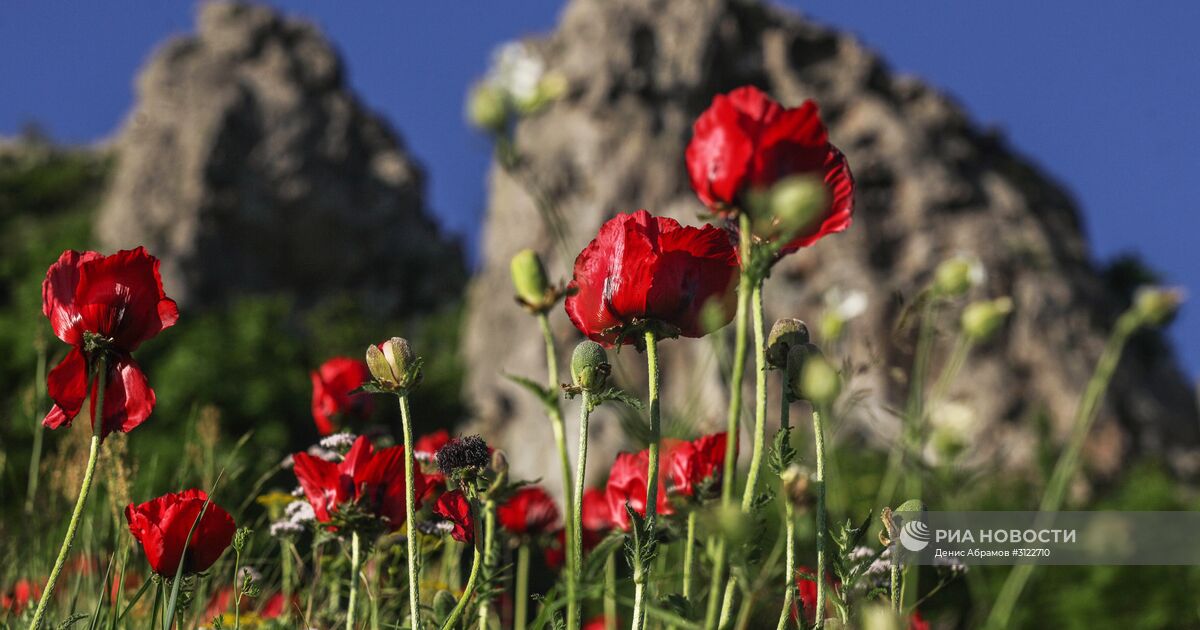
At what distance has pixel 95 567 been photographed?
5.63 feet

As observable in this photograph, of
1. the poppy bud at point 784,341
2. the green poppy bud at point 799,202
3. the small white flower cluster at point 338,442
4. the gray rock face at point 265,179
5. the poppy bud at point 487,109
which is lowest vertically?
the green poppy bud at point 799,202

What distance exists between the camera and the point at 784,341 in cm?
95

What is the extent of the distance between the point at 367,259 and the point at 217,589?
10.4 metres

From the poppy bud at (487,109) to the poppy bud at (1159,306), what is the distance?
3.38 feet

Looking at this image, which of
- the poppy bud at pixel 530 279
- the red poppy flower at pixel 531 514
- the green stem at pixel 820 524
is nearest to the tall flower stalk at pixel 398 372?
the poppy bud at pixel 530 279

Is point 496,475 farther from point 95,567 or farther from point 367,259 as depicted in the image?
point 367,259

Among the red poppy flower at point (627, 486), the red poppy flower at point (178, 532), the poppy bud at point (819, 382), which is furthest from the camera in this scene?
the red poppy flower at point (627, 486)

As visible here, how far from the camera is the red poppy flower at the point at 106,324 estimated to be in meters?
0.96

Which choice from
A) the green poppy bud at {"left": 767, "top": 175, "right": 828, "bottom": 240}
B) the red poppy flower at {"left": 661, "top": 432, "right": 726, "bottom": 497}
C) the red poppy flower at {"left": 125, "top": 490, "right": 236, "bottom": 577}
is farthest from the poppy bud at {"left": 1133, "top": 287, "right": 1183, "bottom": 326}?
the red poppy flower at {"left": 125, "top": 490, "right": 236, "bottom": 577}

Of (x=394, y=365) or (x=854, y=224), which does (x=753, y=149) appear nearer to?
(x=394, y=365)

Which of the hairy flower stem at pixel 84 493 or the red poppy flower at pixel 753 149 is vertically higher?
the red poppy flower at pixel 753 149

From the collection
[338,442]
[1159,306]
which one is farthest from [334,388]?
[1159,306]

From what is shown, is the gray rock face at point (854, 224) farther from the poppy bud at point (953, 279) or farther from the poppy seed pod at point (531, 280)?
the poppy seed pod at point (531, 280)

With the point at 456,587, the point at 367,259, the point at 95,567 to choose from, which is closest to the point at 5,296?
the point at 367,259
